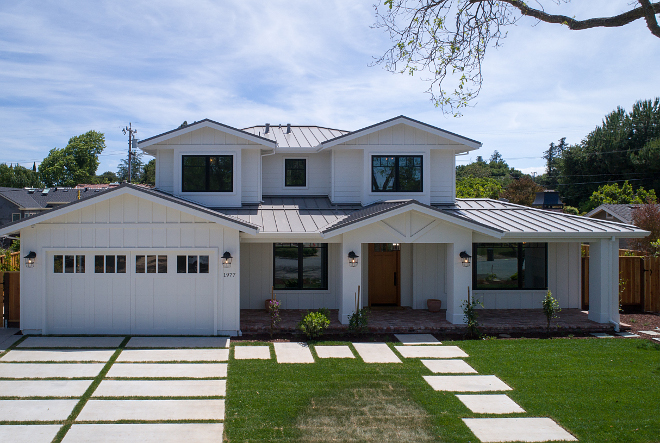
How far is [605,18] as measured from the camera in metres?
6.96

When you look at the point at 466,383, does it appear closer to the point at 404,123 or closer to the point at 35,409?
the point at 35,409

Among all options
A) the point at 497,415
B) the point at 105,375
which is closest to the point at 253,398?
the point at 105,375

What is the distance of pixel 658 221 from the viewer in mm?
20000

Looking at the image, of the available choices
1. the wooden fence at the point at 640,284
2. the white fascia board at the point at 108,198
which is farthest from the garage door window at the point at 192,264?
the wooden fence at the point at 640,284

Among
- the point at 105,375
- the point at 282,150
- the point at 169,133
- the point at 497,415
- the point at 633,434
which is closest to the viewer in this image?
the point at 633,434

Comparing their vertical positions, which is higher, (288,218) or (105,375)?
(288,218)

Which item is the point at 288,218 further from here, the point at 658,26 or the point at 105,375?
the point at 658,26

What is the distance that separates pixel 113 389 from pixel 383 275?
862cm

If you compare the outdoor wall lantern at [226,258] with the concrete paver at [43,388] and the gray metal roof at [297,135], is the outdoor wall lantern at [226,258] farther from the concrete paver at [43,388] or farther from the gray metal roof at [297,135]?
the gray metal roof at [297,135]

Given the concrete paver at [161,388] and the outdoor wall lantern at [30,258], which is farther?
the outdoor wall lantern at [30,258]

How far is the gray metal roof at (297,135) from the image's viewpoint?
15.2 m

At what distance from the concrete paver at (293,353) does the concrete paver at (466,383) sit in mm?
2392

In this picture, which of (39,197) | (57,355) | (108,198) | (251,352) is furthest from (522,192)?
(39,197)

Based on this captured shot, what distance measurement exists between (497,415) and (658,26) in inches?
231
